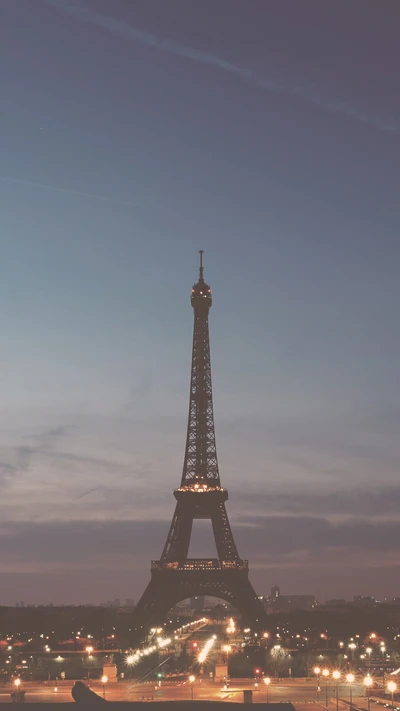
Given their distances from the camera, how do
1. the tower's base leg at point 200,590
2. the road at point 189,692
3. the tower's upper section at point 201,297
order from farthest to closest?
the tower's upper section at point 201,297 < the tower's base leg at point 200,590 < the road at point 189,692

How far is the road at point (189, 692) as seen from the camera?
7094 cm

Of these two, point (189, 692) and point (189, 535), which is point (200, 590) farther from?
point (189, 692)

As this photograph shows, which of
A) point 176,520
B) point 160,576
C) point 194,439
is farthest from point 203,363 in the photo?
point 160,576

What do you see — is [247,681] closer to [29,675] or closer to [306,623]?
[29,675]

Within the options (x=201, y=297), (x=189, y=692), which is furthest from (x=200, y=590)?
(x=189, y=692)

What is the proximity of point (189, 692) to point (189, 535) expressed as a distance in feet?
231

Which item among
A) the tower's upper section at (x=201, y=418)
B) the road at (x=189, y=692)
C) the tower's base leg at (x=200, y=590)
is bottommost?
the road at (x=189, y=692)

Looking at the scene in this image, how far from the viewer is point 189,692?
7650 centimetres

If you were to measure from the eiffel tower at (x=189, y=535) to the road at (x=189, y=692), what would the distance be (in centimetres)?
4712

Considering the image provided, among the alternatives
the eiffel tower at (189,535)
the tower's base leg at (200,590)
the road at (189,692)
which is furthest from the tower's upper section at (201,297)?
the road at (189,692)

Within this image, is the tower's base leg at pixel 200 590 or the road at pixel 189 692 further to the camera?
the tower's base leg at pixel 200 590

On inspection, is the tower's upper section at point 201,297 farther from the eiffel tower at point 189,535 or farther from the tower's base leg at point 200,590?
the tower's base leg at point 200,590

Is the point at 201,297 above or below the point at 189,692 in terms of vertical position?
above

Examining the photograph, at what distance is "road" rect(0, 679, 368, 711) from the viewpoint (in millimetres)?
70938
